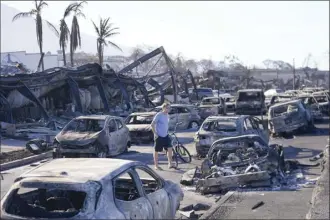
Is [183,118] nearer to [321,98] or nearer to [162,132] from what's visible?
[321,98]

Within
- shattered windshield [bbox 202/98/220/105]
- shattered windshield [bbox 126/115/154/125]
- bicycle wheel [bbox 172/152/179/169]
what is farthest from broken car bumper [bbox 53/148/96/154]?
shattered windshield [bbox 202/98/220/105]

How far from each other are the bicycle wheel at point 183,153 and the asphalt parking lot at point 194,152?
244mm

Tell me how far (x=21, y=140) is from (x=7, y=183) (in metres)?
9.53

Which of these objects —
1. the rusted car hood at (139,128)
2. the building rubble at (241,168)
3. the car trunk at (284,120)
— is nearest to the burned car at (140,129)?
the rusted car hood at (139,128)

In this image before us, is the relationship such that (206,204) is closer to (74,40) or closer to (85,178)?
(85,178)

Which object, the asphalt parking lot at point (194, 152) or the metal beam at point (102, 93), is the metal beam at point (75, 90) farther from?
the asphalt parking lot at point (194, 152)

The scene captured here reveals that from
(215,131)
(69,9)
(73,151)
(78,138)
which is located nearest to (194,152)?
(215,131)

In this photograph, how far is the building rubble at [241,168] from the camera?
11.3 m

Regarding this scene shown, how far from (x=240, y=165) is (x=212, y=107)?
2078cm

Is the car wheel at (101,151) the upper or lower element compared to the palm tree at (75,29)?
lower

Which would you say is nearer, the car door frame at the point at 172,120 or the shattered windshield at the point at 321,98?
the car door frame at the point at 172,120

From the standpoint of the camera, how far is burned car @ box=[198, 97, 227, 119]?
32375 mm

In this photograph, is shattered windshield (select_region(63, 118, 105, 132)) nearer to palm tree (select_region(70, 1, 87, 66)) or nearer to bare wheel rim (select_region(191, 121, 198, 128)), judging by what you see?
bare wheel rim (select_region(191, 121, 198, 128))

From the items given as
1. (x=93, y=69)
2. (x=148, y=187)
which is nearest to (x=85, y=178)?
(x=148, y=187)
